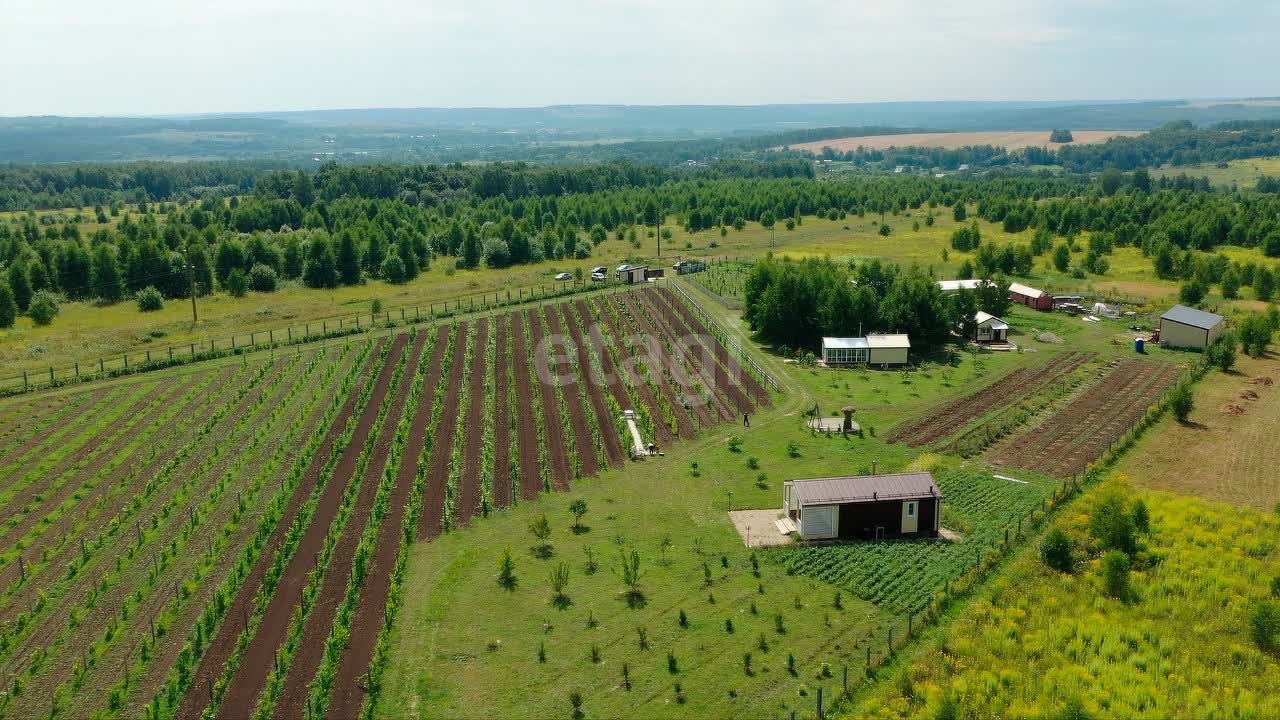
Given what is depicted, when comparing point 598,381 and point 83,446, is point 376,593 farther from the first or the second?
point 598,381

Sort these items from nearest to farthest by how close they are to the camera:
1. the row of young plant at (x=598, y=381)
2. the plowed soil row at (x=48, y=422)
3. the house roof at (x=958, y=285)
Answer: the plowed soil row at (x=48, y=422) < the row of young plant at (x=598, y=381) < the house roof at (x=958, y=285)

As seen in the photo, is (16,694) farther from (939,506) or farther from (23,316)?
(23,316)

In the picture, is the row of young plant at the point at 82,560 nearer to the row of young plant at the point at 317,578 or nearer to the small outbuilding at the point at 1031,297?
the row of young plant at the point at 317,578

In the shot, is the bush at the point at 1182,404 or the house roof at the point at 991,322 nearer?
the bush at the point at 1182,404

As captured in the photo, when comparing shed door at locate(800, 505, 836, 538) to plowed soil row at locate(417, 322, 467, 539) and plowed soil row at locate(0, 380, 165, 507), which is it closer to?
plowed soil row at locate(417, 322, 467, 539)

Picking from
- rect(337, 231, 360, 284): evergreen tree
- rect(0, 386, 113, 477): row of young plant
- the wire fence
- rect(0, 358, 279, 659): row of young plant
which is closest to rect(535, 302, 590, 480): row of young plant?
the wire fence

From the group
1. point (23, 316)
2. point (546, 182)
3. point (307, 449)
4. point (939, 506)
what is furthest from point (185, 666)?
point (546, 182)

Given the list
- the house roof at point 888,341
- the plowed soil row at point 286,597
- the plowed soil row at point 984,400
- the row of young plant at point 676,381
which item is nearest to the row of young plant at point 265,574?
the plowed soil row at point 286,597
